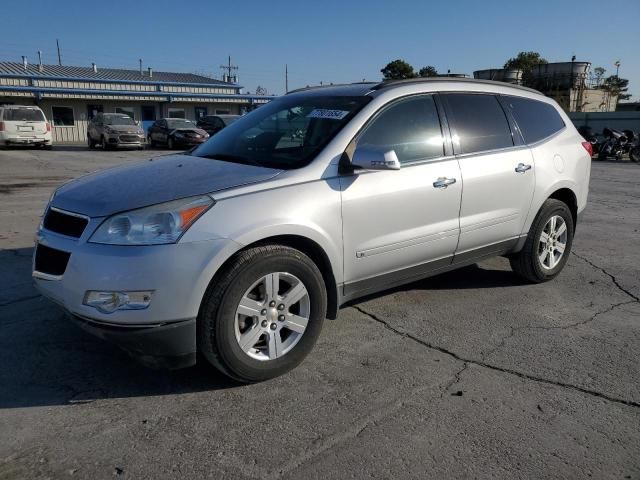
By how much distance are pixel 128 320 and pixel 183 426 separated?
62 cm

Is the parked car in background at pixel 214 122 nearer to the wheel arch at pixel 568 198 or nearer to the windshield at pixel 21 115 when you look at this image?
the windshield at pixel 21 115

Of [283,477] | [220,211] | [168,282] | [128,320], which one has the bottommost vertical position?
[283,477]

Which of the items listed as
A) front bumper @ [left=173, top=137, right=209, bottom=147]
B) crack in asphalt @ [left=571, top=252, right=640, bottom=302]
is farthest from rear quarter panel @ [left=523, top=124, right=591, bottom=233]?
front bumper @ [left=173, top=137, right=209, bottom=147]

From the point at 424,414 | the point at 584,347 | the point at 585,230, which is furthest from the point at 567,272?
the point at 424,414

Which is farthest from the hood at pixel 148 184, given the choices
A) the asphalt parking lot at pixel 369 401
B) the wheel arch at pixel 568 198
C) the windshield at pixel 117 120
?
the windshield at pixel 117 120

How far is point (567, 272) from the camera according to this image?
560 cm

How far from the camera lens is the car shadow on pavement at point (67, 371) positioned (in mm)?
3102

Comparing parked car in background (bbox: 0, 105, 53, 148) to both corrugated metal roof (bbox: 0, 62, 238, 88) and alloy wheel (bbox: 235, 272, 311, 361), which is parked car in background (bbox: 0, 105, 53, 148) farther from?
alloy wheel (bbox: 235, 272, 311, 361)

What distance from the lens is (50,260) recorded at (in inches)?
124

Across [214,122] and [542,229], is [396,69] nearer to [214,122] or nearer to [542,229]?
[214,122]

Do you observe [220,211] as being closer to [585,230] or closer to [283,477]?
[283,477]

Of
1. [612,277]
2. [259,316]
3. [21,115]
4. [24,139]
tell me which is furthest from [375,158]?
[21,115]

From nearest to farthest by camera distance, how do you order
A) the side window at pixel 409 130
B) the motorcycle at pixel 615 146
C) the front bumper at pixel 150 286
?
the front bumper at pixel 150 286, the side window at pixel 409 130, the motorcycle at pixel 615 146

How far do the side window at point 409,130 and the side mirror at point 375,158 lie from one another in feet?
0.74
